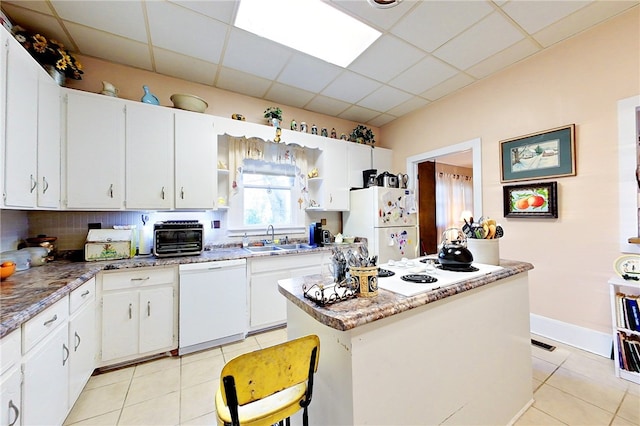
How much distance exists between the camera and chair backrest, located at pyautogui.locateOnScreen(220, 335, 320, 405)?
2.68ft

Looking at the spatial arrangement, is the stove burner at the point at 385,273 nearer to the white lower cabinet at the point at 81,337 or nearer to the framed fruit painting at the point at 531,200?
the white lower cabinet at the point at 81,337

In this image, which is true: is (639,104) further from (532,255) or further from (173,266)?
(173,266)

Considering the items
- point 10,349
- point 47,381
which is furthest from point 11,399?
point 47,381

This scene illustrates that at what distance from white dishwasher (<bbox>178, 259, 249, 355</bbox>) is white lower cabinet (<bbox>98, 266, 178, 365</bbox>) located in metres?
0.10

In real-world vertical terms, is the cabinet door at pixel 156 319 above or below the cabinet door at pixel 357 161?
below

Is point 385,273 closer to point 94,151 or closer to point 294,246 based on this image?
point 294,246

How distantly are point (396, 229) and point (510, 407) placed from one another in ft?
7.45

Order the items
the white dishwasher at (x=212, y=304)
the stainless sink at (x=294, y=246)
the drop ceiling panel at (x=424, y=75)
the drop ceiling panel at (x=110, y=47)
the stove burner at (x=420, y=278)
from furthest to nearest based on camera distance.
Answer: the stainless sink at (x=294, y=246)
the drop ceiling panel at (x=424, y=75)
the white dishwasher at (x=212, y=304)
the drop ceiling panel at (x=110, y=47)
the stove burner at (x=420, y=278)

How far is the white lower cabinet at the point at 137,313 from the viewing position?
204cm

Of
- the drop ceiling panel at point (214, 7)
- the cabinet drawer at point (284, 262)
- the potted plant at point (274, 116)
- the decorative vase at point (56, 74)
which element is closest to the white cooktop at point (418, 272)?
the cabinet drawer at point (284, 262)

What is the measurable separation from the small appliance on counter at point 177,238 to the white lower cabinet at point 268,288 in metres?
0.60

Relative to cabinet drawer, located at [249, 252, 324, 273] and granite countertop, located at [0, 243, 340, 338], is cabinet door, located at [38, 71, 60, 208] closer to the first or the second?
granite countertop, located at [0, 243, 340, 338]

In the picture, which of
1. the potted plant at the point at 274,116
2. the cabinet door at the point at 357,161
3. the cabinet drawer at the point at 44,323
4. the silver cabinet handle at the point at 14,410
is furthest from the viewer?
the cabinet door at the point at 357,161

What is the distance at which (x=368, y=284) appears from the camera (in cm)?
109
